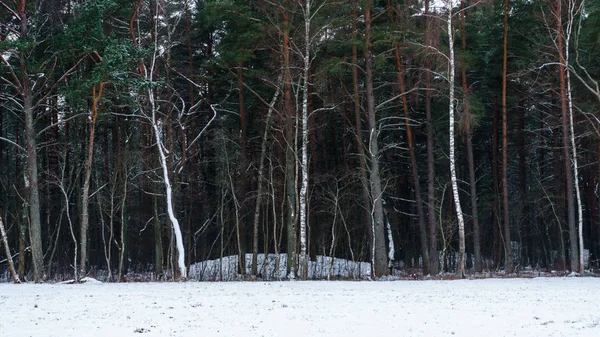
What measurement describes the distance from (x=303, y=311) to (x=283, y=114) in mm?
14755

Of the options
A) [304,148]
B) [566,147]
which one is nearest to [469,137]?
[566,147]

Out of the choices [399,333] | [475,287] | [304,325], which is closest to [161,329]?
[304,325]

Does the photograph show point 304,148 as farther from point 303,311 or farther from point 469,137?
point 303,311

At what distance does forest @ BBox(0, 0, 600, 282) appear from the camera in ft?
77.8

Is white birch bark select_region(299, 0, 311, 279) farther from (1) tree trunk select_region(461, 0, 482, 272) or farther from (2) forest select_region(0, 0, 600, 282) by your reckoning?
(1) tree trunk select_region(461, 0, 482, 272)

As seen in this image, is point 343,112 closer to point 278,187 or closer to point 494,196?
point 278,187

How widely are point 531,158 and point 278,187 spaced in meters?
15.3

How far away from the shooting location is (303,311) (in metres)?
13.0

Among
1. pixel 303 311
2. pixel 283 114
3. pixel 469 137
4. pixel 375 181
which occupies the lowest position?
pixel 303 311

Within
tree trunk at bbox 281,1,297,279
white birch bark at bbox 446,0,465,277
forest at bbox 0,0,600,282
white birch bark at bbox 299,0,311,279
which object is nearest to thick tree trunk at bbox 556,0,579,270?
forest at bbox 0,0,600,282

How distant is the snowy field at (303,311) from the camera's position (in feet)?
34.2

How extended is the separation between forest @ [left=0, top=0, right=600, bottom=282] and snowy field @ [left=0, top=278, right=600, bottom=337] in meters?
6.57

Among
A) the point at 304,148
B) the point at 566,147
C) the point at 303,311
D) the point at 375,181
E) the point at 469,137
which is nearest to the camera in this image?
the point at 303,311

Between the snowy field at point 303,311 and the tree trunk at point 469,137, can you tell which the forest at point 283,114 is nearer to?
the tree trunk at point 469,137
